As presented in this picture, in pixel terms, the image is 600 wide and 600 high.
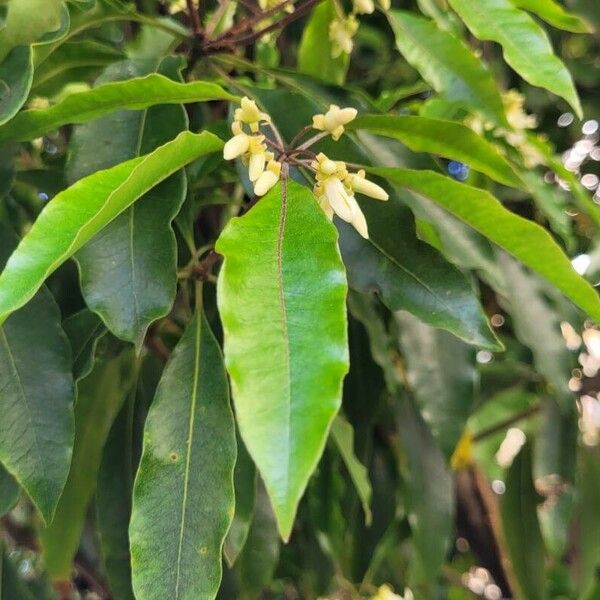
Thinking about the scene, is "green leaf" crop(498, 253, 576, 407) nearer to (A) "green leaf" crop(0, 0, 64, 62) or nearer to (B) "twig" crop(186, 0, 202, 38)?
(B) "twig" crop(186, 0, 202, 38)

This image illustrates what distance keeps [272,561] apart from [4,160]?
50 cm

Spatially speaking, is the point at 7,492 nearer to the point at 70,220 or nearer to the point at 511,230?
the point at 70,220

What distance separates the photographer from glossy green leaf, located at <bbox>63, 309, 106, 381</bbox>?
0.63 m

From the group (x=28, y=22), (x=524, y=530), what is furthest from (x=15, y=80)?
(x=524, y=530)

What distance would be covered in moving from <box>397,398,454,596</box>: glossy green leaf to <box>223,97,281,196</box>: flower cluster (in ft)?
1.78

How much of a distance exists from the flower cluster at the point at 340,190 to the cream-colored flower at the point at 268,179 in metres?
0.03

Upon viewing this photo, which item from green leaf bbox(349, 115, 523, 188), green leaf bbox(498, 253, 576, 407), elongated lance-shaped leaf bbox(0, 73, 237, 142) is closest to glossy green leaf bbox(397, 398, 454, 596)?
green leaf bbox(498, 253, 576, 407)

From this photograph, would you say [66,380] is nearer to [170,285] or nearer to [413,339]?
[170,285]

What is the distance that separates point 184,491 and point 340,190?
0.76 ft

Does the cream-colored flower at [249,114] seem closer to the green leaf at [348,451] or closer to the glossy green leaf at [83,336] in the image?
the glossy green leaf at [83,336]

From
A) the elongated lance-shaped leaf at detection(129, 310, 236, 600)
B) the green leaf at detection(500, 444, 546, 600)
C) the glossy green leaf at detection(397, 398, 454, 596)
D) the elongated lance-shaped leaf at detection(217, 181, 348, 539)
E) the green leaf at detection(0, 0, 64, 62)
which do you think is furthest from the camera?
the green leaf at detection(500, 444, 546, 600)

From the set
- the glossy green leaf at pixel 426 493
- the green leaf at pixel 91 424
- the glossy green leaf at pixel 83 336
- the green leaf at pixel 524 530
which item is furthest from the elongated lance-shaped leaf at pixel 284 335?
the green leaf at pixel 524 530

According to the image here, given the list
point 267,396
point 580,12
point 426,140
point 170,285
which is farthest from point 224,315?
point 580,12

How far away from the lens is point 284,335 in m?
0.36
